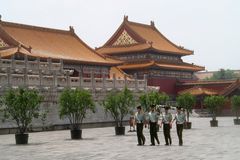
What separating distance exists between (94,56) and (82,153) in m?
33.6

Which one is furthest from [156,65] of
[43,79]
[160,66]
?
[43,79]

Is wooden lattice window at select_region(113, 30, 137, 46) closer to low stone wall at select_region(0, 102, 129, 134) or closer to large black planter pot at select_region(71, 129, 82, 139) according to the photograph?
low stone wall at select_region(0, 102, 129, 134)

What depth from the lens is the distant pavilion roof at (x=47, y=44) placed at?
40781mm

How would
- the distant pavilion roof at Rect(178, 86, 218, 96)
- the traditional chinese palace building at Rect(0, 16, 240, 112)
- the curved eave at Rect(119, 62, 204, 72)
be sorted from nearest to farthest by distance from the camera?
the traditional chinese palace building at Rect(0, 16, 240, 112), the curved eave at Rect(119, 62, 204, 72), the distant pavilion roof at Rect(178, 86, 218, 96)

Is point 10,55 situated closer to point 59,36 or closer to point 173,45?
point 59,36

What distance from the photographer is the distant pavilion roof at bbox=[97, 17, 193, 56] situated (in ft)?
197

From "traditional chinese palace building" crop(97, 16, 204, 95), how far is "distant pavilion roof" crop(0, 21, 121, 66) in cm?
802

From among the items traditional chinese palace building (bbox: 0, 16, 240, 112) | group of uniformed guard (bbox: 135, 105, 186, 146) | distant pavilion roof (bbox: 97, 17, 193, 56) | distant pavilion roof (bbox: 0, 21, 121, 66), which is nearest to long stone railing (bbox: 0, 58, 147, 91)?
traditional chinese palace building (bbox: 0, 16, 240, 112)

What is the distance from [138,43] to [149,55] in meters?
2.16

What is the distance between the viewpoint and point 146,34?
63938mm

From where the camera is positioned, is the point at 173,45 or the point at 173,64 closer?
the point at 173,64

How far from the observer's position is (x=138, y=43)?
198 ft

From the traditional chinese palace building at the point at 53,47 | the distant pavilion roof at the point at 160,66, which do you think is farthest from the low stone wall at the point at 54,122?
the distant pavilion roof at the point at 160,66

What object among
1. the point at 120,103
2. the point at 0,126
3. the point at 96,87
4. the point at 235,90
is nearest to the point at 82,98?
the point at 120,103
